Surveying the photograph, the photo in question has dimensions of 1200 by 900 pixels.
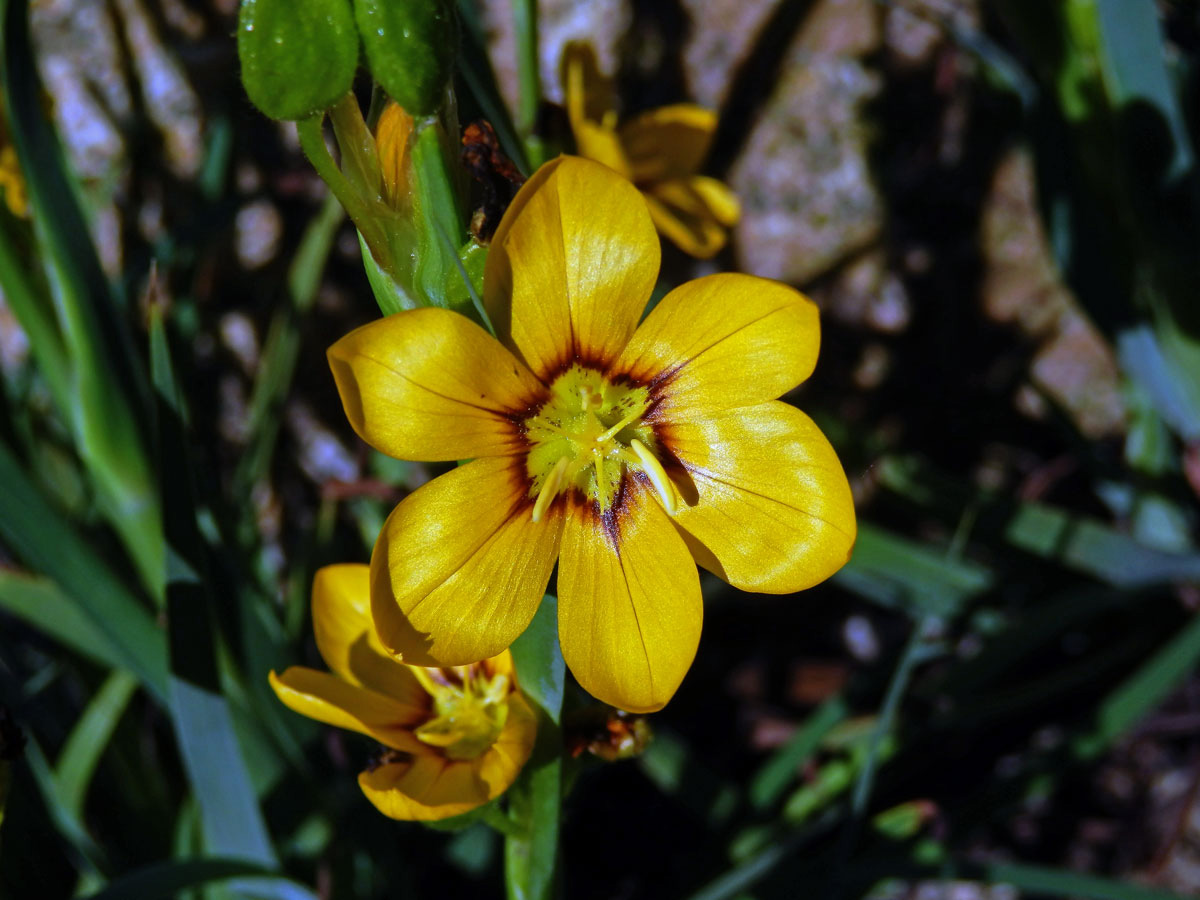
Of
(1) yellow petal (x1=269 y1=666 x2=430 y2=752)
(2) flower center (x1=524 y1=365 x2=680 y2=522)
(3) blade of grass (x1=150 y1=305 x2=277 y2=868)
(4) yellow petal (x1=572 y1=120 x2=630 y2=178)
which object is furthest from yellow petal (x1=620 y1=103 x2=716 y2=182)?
(1) yellow petal (x1=269 y1=666 x2=430 y2=752)

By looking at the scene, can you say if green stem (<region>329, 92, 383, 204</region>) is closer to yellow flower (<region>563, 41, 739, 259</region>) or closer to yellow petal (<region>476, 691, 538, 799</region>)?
yellow petal (<region>476, 691, 538, 799</region>)

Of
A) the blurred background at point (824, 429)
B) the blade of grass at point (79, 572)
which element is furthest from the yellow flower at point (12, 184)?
the blade of grass at point (79, 572)

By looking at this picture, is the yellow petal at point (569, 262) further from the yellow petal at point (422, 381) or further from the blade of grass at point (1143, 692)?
the blade of grass at point (1143, 692)

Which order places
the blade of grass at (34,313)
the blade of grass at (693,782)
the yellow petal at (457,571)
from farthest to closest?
the blade of grass at (693,782)
the blade of grass at (34,313)
the yellow petal at (457,571)

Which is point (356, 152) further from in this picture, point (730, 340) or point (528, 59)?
point (528, 59)

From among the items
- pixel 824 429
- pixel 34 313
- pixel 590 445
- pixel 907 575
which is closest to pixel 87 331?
pixel 34 313

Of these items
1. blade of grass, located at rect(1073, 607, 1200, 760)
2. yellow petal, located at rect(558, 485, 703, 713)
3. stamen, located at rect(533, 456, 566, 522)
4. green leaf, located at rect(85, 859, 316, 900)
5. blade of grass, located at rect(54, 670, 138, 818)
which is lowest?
blade of grass, located at rect(1073, 607, 1200, 760)
